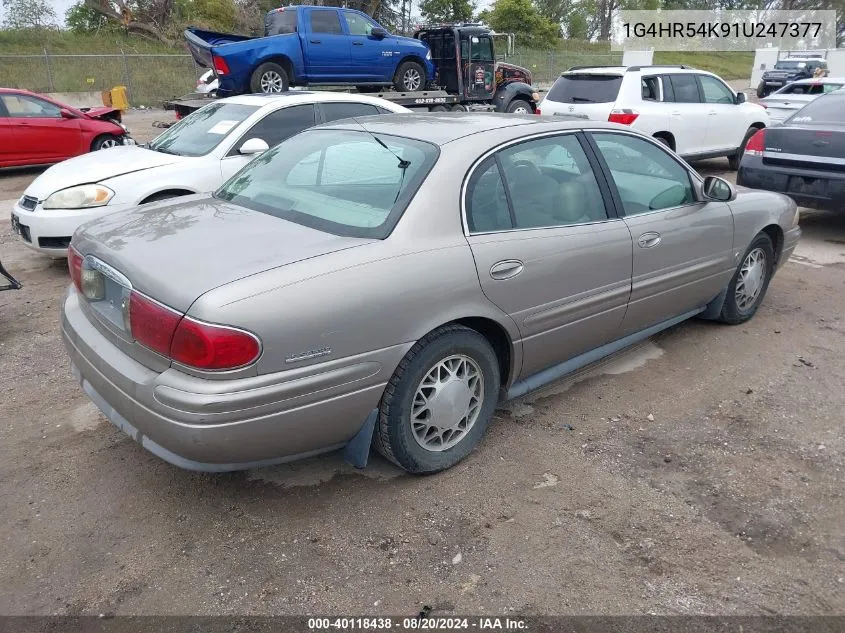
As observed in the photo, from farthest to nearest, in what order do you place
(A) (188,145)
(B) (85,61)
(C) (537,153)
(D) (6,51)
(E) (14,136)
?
(D) (6,51) < (B) (85,61) < (E) (14,136) < (A) (188,145) < (C) (537,153)

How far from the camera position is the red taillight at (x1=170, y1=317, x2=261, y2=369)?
2400 mm

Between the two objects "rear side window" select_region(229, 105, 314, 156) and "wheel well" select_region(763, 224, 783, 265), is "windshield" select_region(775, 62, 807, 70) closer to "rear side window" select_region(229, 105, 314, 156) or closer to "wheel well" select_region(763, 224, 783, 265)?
"wheel well" select_region(763, 224, 783, 265)

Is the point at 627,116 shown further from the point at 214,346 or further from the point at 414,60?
the point at 214,346

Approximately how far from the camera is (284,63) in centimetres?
1249

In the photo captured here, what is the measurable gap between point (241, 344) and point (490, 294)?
1.18 meters

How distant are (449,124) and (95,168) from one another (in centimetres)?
392

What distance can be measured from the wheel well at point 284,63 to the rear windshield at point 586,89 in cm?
488

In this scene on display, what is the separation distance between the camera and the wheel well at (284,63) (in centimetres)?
1215

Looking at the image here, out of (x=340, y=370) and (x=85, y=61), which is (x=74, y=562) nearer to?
(x=340, y=370)

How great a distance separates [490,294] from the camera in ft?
10.2

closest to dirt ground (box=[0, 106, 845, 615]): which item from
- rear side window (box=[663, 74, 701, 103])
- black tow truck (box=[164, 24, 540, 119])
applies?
rear side window (box=[663, 74, 701, 103])

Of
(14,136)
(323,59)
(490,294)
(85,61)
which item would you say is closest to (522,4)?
(85,61)

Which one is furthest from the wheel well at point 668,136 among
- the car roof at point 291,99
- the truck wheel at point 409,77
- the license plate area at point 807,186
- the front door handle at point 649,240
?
the front door handle at point 649,240

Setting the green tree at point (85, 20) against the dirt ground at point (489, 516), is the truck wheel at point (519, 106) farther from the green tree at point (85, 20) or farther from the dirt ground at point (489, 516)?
the green tree at point (85, 20)
